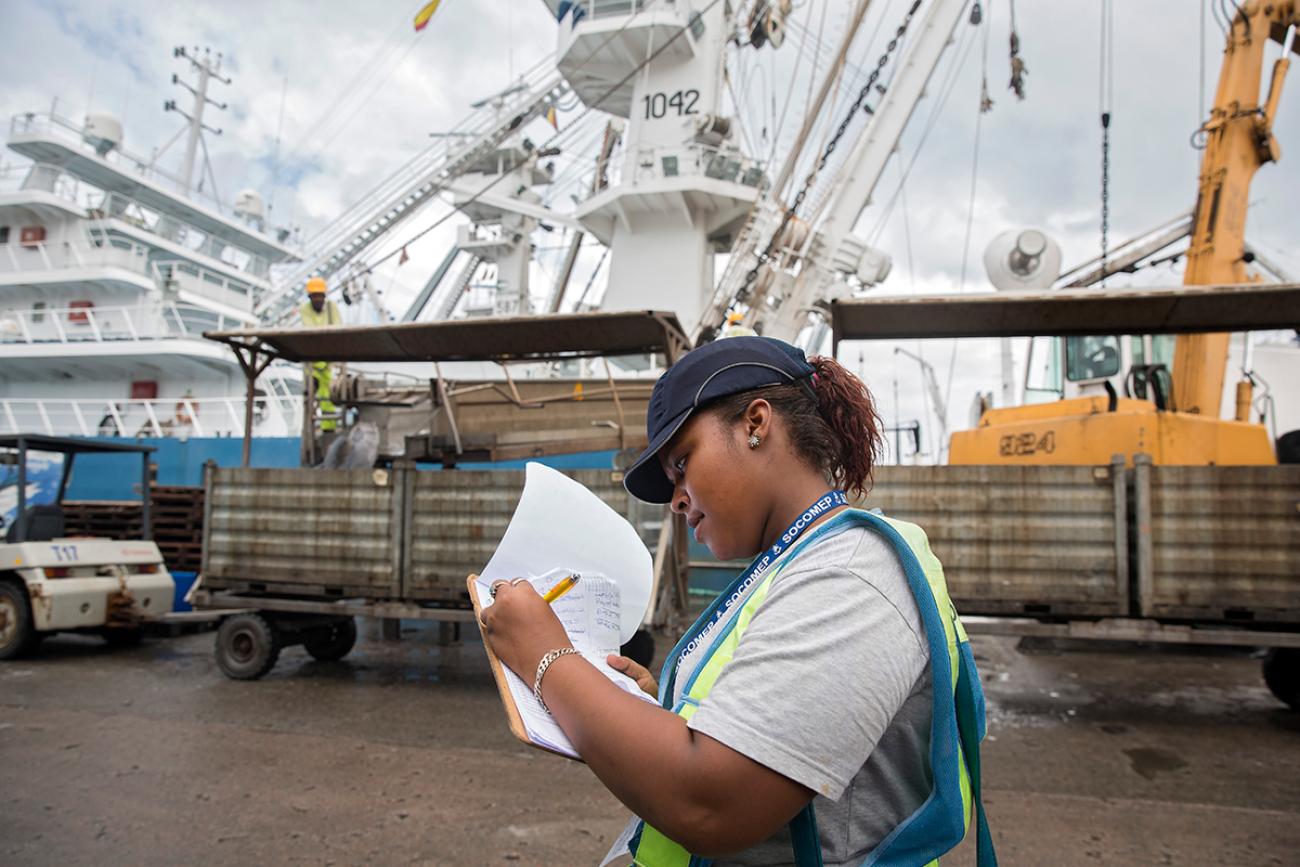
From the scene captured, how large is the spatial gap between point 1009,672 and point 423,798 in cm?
615

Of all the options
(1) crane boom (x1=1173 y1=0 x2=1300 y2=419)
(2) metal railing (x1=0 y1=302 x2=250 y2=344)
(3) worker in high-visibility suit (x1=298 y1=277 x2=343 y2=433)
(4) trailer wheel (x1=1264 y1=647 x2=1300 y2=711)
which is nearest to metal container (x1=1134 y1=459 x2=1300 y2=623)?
(4) trailer wheel (x1=1264 y1=647 x2=1300 y2=711)

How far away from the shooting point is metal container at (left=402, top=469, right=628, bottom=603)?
22.3ft

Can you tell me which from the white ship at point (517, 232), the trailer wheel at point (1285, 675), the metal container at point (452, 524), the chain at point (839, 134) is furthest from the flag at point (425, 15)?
the trailer wheel at point (1285, 675)

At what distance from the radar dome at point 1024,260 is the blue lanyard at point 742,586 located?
1026 cm

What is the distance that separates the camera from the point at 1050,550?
5984 millimetres

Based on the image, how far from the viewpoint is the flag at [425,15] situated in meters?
19.6

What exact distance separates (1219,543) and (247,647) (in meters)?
8.06

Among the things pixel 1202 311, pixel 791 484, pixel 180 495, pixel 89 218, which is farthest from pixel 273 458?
pixel 791 484

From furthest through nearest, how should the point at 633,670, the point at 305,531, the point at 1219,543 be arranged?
the point at 305,531 < the point at 1219,543 < the point at 633,670

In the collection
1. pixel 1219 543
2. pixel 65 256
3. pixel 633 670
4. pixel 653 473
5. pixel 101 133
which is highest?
pixel 101 133

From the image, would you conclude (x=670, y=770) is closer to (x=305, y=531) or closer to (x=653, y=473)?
(x=653, y=473)

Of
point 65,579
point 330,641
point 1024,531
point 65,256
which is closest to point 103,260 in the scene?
point 65,256

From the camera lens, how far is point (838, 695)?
929 mm

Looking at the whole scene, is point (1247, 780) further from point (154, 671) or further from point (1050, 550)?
point (154, 671)
